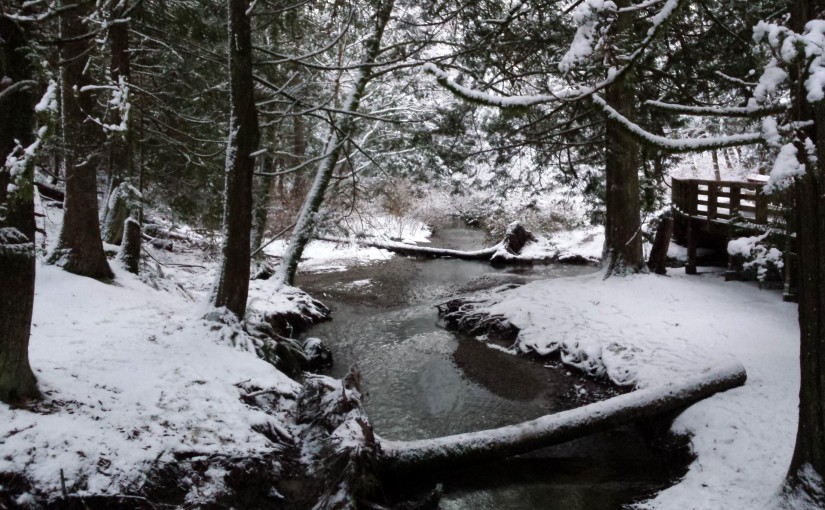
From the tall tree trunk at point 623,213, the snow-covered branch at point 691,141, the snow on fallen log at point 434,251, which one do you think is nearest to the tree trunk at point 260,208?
the snow on fallen log at point 434,251

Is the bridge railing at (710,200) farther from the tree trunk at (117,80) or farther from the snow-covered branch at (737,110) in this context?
the tree trunk at (117,80)

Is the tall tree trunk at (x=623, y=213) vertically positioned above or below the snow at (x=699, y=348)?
above

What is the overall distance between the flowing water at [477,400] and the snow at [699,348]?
1.43 ft

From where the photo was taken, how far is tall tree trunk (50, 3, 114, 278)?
6934 mm

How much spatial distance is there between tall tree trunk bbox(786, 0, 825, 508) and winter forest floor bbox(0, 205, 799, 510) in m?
A: 0.50

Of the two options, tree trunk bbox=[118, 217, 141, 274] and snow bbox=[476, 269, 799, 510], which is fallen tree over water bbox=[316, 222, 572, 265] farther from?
tree trunk bbox=[118, 217, 141, 274]

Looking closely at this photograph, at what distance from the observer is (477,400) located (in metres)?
7.44

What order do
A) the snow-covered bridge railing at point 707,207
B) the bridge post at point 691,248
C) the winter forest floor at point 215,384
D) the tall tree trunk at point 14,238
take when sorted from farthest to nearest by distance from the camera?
the bridge post at point 691,248, the snow-covered bridge railing at point 707,207, the winter forest floor at point 215,384, the tall tree trunk at point 14,238

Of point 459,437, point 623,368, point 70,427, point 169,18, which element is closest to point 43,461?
point 70,427

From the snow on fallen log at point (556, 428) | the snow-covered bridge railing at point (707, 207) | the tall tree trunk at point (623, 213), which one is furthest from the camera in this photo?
the snow-covered bridge railing at point (707, 207)

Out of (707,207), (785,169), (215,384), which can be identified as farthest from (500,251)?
(785,169)

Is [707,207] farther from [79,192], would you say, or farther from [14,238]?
[14,238]

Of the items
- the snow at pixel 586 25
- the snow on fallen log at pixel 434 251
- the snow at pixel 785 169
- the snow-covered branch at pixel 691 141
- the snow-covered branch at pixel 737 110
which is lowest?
the snow on fallen log at pixel 434 251

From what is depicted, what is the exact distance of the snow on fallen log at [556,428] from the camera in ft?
16.3
